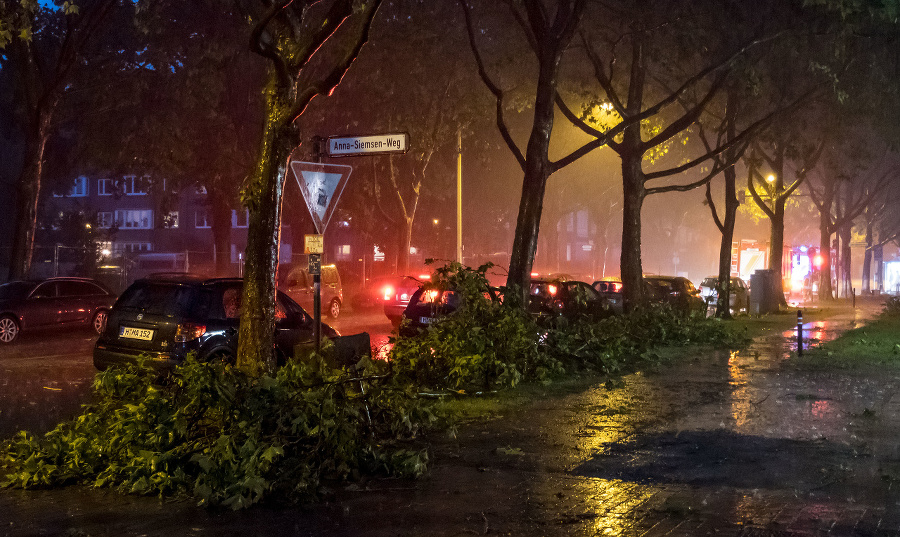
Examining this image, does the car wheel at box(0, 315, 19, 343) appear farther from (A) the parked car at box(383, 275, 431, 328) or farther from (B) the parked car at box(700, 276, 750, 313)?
(B) the parked car at box(700, 276, 750, 313)

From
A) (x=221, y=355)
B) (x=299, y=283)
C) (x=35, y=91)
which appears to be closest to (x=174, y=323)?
(x=221, y=355)

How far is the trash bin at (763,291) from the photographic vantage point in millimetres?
33469

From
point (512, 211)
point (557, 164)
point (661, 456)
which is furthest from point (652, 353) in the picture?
point (512, 211)

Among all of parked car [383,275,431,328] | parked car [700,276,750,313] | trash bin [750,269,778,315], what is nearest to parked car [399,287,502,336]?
parked car [383,275,431,328]

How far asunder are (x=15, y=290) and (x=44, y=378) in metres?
7.06

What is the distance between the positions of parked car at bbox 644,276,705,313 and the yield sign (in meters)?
18.3

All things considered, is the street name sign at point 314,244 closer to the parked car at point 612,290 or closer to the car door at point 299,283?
the parked car at point 612,290

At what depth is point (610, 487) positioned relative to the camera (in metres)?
6.84

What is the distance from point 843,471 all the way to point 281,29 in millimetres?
7829

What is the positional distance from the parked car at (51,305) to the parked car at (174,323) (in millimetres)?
7701

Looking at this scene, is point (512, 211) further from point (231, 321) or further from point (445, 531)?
point (445, 531)

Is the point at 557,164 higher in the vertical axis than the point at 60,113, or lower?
lower

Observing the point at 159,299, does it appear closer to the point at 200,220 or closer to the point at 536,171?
the point at 536,171

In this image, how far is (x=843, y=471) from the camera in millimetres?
7488
